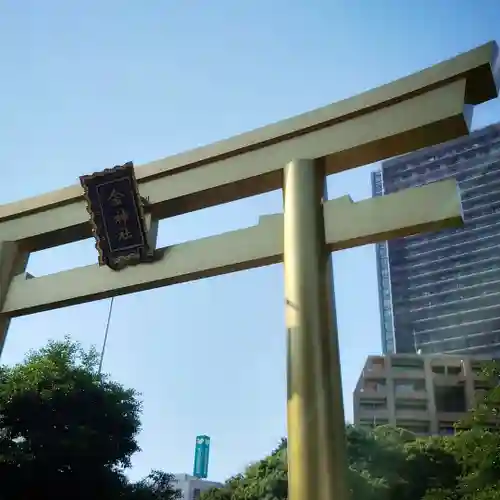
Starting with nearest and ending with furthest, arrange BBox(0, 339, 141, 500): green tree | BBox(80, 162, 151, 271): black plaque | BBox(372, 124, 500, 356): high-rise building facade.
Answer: BBox(80, 162, 151, 271): black plaque < BBox(0, 339, 141, 500): green tree < BBox(372, 124, 500, 356): high-rise building facade

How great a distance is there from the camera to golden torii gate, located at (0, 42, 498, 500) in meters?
2.86

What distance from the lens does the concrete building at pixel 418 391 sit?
2797 cm

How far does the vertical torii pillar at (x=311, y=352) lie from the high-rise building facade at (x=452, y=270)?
3463 centimetres

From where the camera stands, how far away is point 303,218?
3.39 meters

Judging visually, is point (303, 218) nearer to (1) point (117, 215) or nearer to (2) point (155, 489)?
(1) point (117, 215)

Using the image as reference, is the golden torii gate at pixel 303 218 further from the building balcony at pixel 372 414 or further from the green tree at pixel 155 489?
the building balcony at pixel 372 414

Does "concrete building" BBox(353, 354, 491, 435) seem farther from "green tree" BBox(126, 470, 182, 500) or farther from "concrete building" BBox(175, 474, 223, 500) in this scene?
"green tree" BBox(126, 470, 182, 500)

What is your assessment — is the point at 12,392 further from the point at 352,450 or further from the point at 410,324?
the point at 410,324

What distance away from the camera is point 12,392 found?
584cm

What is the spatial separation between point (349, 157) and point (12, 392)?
4.43 metres

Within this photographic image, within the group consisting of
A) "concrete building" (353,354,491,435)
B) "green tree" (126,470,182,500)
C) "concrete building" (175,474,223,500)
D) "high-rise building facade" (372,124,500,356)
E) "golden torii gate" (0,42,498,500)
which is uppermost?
"high-rise building facade" (372,124,500,356)

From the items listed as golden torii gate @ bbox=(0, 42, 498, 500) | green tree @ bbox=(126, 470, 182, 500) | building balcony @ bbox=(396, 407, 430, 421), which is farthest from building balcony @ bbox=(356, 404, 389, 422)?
golden torii gate @ bbox=(0, 42, 498, 500)

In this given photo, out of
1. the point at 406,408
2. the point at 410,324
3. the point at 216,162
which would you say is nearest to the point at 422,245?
the point at 410,324

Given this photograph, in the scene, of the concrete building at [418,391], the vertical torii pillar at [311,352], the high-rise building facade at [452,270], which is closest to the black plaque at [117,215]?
the vertical torii pillar at [311,352]
